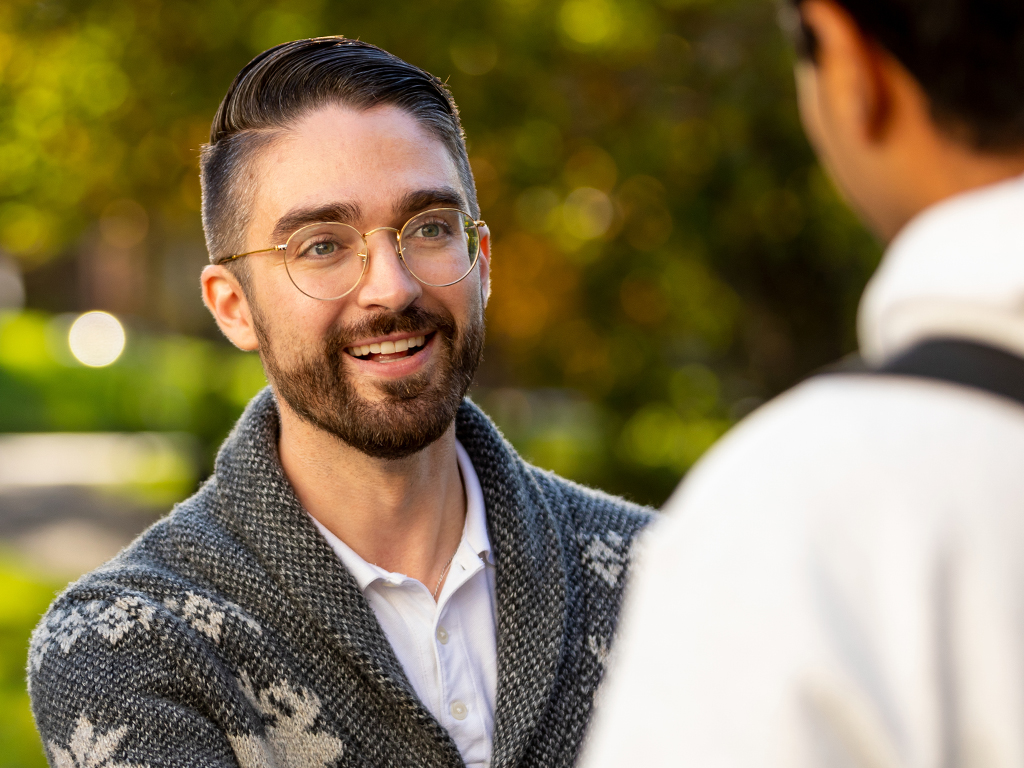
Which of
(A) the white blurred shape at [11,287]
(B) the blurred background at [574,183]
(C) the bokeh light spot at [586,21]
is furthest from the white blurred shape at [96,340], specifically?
(C) the bokeh light spot at [586,21]

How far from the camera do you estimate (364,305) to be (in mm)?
2326

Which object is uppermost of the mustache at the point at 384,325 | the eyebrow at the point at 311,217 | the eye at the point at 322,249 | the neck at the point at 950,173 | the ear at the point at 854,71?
the ear at the point at 854,71

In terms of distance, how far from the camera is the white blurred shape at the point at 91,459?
13.5m

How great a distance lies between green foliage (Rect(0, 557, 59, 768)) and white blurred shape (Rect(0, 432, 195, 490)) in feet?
10.5

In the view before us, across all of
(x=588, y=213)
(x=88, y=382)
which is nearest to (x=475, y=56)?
(x=588, y=213)

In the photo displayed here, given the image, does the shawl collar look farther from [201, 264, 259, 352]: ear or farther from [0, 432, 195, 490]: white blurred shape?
[0, 432, 195, 490]: white blurred shape

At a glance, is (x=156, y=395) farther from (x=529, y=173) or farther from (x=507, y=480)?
(x=507, y=480)

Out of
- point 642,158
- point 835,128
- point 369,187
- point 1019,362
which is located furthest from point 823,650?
point 642,158

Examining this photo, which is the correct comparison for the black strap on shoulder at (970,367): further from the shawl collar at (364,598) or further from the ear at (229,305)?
the ear at (229,305)

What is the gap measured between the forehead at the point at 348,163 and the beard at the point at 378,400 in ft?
0.78

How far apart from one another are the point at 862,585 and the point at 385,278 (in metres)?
1.62

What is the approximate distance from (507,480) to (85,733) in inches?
39.3

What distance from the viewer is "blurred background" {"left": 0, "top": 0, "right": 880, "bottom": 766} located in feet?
22.5

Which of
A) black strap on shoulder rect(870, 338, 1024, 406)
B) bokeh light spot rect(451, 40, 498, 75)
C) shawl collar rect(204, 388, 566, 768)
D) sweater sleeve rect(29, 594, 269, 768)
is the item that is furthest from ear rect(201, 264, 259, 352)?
bokeh light spot rect(451, 40, 498, 75)
